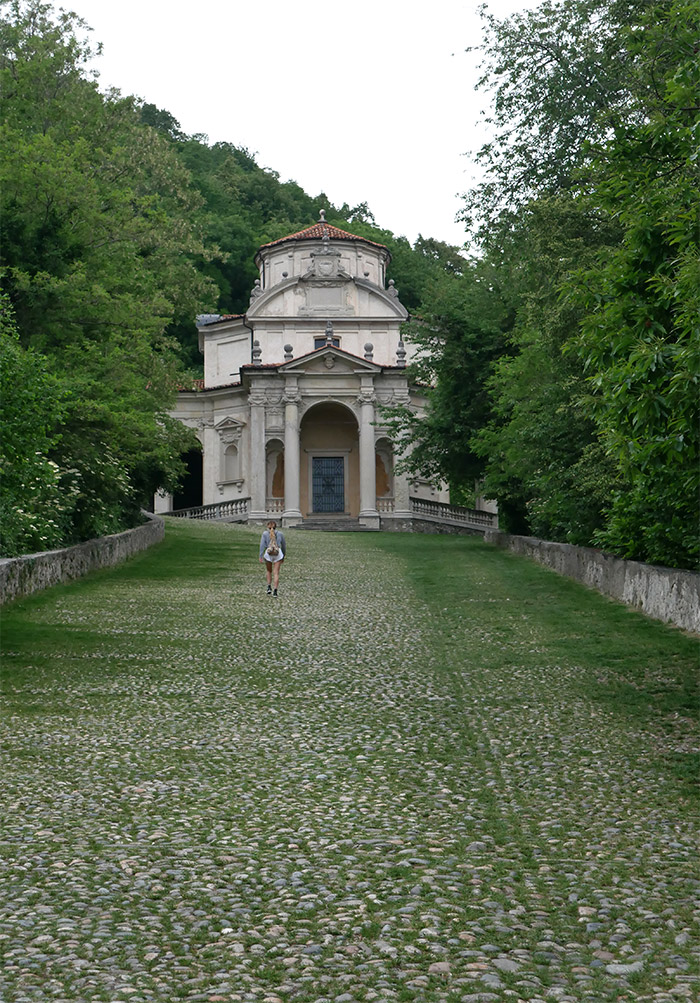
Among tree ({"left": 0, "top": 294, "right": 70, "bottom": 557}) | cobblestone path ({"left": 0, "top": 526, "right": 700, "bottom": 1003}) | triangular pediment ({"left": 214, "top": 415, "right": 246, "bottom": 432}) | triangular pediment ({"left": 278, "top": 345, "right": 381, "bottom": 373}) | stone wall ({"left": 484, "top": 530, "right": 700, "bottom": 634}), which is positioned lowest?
cobblestone path ({"left": 0, "top": 526, "right": 700, "bottom": 1003})

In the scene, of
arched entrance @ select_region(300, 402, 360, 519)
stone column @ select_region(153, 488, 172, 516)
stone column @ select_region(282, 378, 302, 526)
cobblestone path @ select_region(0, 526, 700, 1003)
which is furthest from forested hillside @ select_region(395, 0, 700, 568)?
stone column @ select_region(153, 488, 172, 516)

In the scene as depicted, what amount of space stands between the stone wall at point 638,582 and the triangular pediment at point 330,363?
93.5 ft

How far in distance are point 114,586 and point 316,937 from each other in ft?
49.8

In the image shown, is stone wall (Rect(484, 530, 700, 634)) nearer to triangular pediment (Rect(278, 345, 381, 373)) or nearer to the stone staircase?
the stone staircase

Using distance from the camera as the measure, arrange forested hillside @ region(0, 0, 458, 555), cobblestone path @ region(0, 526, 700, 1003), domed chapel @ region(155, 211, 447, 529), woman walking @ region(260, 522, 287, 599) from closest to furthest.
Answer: cobblestone path @ region(0, 526, 700, 1003) < forested hillside @ region(0, 0, 458, 555) < woman walking @ region(260, 522, 287, 599) < domed chapel @ region(155, 211, 447, 529)

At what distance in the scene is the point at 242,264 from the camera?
265 ft

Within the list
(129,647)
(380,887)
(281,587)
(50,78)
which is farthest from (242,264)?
(380,887)

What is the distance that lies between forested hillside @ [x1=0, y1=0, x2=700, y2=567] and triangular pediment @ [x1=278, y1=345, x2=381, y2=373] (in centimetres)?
1050

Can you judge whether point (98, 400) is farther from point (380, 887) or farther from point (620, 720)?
point (380, 887)

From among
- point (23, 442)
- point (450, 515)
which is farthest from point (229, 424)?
point (23, 442)

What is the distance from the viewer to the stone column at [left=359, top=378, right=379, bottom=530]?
170 feet

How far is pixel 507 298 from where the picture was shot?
32500mm

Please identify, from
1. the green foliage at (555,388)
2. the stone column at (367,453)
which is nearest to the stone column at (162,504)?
the stone column at (367,453)

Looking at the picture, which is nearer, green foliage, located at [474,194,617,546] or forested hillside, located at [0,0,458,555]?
forested hillside, located at [0,0,458,555]
